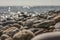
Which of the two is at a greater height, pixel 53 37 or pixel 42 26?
pixel 42 26

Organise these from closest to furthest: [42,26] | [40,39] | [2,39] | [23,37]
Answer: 1. [40,39]
2. [23,37]
3. [2,39]
4. [42,26]

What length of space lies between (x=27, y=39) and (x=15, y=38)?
24 centimetres

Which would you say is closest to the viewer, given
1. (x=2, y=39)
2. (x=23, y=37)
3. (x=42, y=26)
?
(x=23, y=37)

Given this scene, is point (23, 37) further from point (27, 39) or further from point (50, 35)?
point (50, 35)

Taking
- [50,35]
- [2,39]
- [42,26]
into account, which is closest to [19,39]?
[2,39]

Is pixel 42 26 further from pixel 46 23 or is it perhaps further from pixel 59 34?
pixel 59 34

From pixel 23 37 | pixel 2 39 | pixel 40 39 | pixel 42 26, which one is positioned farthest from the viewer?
pixel 42 26

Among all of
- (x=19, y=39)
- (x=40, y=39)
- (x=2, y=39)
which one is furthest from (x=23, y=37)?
(x=40, y=39)

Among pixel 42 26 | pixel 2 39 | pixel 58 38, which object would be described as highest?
pixel 42 26

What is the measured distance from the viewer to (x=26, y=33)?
3.96m

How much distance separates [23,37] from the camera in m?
3.92

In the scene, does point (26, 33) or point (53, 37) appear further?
→ point (26, 33)

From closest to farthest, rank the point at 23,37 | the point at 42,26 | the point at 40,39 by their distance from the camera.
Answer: the point at 40,39
the point at 23,37
the point at 42,26

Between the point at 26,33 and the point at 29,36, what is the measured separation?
80 millimetres
